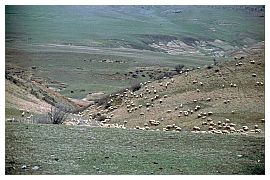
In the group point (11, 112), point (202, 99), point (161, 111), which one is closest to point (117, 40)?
point (202, 99)

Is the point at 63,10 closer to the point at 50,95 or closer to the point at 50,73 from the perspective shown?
the point at 50,73

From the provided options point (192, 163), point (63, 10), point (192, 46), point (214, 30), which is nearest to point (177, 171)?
point (192, 163)

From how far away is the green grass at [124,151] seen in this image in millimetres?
12148

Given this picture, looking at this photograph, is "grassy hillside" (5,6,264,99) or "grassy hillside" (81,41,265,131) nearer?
"grassy hillside" (81,41,265,131)

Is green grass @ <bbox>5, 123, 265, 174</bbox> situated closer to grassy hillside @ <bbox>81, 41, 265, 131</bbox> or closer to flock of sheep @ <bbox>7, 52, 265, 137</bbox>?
flock of sheep @ <bbox>7, 52, 265, 137</bbox>

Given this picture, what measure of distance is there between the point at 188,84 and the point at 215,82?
1.63 meters

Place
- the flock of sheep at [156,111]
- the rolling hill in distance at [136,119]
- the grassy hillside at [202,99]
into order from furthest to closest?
the grassy hillside at [202,99]
the flock of sheep at [156,111]
the rolling hill in distance at [136,119]

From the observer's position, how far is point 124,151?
1373 cm

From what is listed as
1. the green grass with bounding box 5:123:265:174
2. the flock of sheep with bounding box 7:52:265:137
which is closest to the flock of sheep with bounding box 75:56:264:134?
the flock of sheep with bounding box 7:52:265:137

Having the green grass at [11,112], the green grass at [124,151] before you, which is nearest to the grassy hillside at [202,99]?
the green grass at [11,112]

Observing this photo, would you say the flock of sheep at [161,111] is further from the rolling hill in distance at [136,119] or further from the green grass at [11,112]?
the green grass at [11,112]

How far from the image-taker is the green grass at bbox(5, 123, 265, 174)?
Result: 39.9 feet

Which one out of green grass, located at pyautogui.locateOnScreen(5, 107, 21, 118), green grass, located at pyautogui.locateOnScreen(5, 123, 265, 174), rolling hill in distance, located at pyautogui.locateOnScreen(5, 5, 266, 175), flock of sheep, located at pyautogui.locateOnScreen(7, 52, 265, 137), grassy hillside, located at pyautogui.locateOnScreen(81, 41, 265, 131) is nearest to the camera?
green grass, located at pyautogui.locateOnScreen(5, 123, 265, 174)

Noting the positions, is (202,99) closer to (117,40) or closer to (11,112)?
(11,112)
